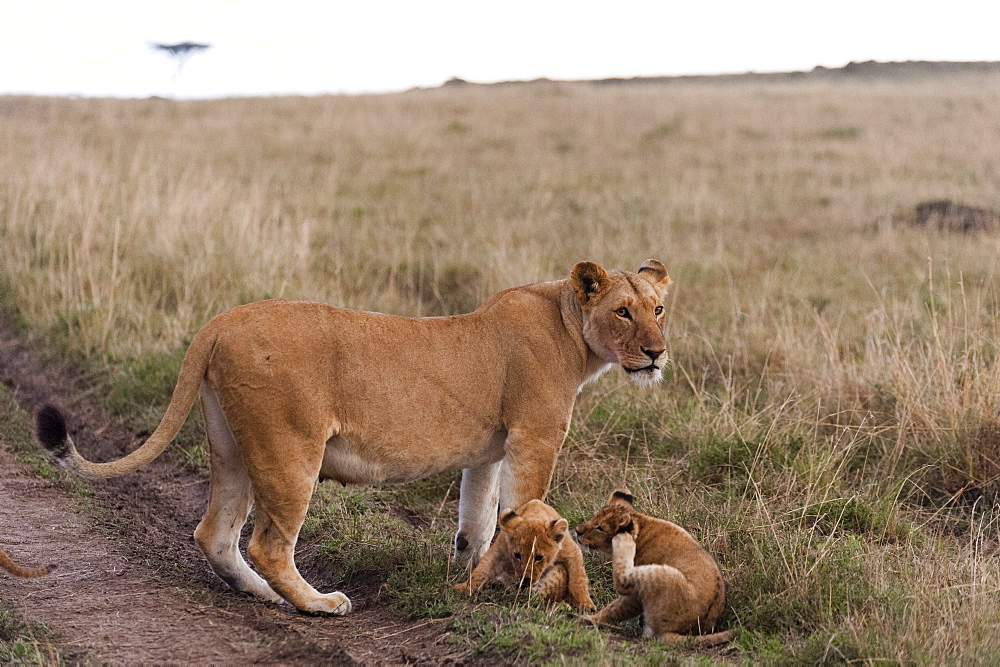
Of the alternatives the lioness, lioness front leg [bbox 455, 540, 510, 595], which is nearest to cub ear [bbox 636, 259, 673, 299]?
the lioness

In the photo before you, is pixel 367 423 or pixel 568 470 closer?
pixel 367 423

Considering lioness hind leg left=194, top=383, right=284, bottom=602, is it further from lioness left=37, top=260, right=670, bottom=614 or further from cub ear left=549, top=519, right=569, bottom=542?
cub ear left=549, top=519, right=569, bottom=542

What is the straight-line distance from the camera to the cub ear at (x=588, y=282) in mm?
4070

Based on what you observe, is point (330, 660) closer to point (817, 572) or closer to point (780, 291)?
point (817, 572)

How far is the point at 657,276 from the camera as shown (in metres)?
4.54

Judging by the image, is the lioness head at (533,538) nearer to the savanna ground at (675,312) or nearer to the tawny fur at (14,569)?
the savanna ground at (675,312)

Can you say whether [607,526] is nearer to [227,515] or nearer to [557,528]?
[557,528]

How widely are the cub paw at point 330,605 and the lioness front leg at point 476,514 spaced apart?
629mm

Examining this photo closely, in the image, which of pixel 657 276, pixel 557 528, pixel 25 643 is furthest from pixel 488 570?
pixel 25 643

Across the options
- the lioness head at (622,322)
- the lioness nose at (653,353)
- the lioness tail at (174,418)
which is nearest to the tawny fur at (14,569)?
the lioness tail at (174,418)

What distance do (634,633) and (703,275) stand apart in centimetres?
571

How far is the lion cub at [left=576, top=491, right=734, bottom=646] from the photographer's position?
3670 mm

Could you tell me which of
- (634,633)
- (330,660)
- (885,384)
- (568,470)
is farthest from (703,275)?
(330,660)

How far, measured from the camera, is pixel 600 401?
609 centimetres
